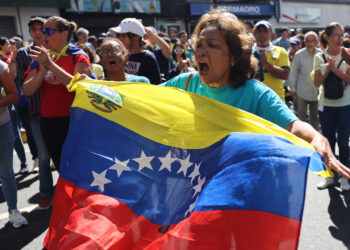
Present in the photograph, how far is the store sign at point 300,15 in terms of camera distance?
3189 centimetres

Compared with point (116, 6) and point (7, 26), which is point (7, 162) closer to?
point (7, 26)

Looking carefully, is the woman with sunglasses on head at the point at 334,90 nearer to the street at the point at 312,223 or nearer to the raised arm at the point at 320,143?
the street at the point at 312,223

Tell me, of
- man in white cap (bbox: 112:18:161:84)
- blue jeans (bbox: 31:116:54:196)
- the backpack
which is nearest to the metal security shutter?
blue jeans (bbox: 31:116:54:196)

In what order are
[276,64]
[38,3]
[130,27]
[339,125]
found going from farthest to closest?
[38,3] → [276,64] → [339,125] → [130,27]

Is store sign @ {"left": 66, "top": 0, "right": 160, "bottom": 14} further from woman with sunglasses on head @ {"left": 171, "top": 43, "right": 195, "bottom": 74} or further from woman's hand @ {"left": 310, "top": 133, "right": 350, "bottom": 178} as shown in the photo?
woman's hand @ {"left": 310, "top": 133, "right": 350, "bottom": 178}

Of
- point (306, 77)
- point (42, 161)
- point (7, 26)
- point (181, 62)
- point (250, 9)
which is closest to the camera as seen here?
point (42, 161)

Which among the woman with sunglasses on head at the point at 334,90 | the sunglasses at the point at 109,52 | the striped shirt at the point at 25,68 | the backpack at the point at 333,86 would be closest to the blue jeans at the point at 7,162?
the striped shirt at the point at 25,68

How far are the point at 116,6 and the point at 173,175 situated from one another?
20.1 m

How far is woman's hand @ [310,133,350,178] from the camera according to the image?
Answer: 1.53 m

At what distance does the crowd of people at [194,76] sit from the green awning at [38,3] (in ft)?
40.5

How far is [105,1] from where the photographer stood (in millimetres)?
19969

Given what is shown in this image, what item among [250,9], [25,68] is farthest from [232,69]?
[250,9]

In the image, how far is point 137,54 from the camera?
4.14 meters

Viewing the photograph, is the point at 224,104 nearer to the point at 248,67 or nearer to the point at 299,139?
the point at 248,67
